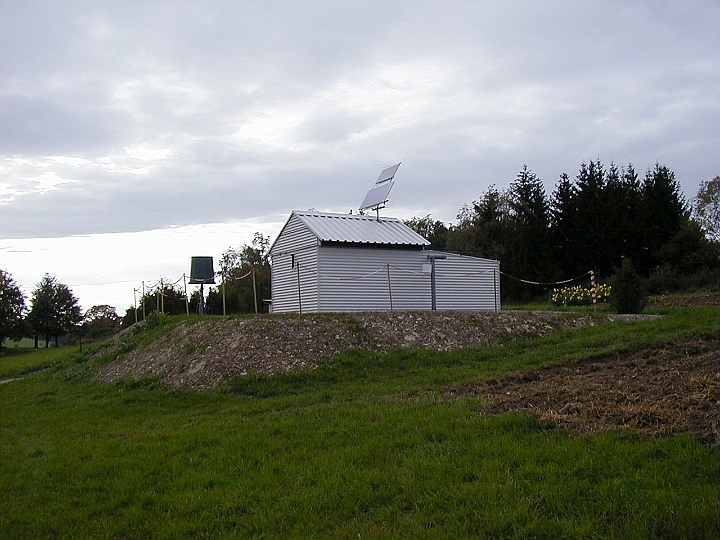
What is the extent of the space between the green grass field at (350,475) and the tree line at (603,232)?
99.5 ft

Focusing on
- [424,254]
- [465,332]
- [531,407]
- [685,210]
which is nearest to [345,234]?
[424,254]

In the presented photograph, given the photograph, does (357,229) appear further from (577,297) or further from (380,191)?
(577,297)

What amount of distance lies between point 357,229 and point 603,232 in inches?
998

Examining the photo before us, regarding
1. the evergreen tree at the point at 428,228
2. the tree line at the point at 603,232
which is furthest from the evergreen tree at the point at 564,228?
the evergreen tree at the point at 428,228

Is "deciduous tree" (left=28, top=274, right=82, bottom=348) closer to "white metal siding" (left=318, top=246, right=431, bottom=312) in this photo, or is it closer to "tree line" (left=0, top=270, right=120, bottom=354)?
"tree line" (left=0, top=270, right=120, bottom=354)

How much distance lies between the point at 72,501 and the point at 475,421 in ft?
15.3

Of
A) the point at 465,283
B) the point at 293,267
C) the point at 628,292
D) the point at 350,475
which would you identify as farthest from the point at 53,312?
the point at 350,475

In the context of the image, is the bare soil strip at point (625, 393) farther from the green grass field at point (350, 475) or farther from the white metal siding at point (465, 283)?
the white metal siding at point (465, 283)

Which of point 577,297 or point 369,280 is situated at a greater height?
point 369,280

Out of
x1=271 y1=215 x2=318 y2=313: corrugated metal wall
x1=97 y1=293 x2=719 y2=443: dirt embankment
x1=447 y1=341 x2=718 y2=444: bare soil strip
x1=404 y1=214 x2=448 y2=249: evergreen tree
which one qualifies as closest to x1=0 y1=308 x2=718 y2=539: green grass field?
x1=447 y1=341 x2=718 y2=444: bare soil strip

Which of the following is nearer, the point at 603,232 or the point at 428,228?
the point at 603,232

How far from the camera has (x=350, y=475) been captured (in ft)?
22.6

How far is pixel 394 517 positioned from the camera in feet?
19.0

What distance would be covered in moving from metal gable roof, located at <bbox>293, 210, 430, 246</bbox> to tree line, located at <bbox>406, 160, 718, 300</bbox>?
1500 centimetres
